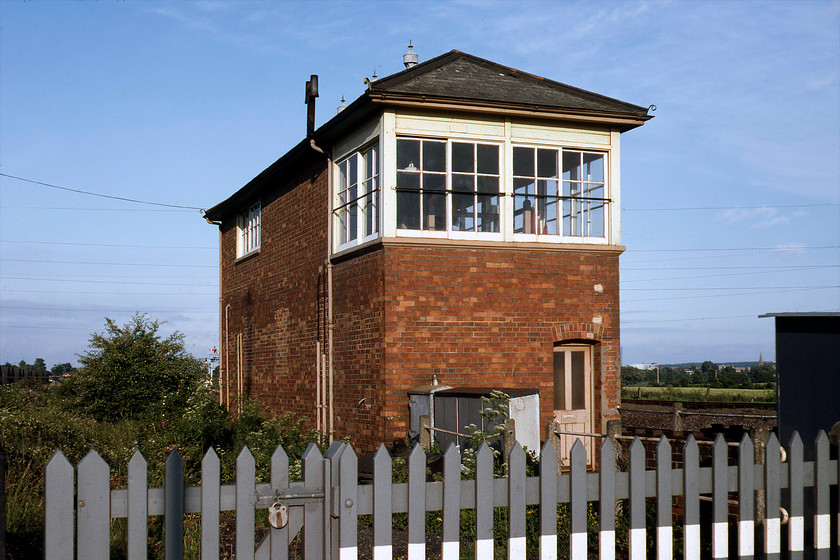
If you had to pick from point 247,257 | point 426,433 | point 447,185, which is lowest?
point 426,433

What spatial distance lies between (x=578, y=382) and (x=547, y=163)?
11.6 feet

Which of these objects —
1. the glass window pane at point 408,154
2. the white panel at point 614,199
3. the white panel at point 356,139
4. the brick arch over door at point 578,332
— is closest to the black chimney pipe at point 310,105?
the white panel at point 356,139

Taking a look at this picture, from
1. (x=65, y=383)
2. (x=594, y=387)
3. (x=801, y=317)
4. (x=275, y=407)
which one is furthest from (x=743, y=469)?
(x=65, y=383)

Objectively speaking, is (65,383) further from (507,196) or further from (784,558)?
(784,558)

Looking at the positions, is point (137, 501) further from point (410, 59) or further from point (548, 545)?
point (410, 59)

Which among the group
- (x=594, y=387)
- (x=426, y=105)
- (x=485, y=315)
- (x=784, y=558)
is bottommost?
(x=784, y=558)

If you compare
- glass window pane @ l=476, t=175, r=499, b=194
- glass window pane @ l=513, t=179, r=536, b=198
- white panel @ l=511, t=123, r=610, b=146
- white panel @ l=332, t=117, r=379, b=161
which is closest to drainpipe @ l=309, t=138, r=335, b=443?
white panel @ l=332, t=117, r=379, b=161

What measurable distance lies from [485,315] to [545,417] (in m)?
1.83

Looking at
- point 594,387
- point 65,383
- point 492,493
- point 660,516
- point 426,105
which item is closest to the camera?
point 492,493

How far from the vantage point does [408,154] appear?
12664 millimetres

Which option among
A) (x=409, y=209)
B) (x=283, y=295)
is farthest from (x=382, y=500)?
(x=283, y=295)

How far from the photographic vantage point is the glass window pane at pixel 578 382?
13.5 metres

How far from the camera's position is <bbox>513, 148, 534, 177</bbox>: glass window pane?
13.2 metres

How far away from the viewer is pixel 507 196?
12.9 m
